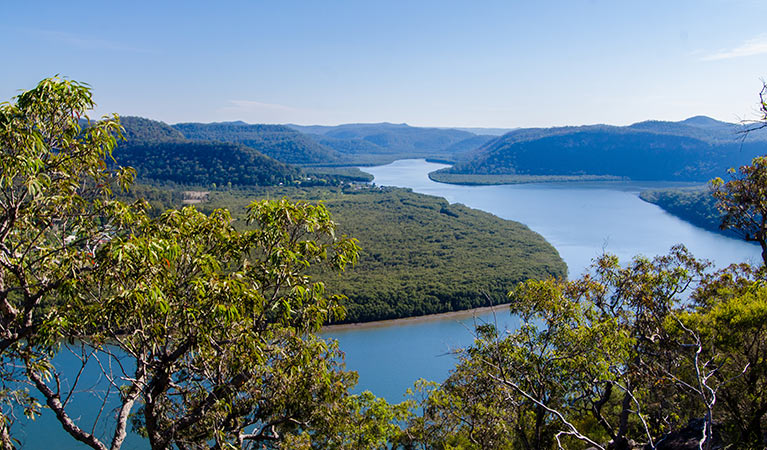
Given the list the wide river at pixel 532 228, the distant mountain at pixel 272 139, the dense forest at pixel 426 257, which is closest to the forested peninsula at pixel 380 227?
the dense forest at pixel 426 257

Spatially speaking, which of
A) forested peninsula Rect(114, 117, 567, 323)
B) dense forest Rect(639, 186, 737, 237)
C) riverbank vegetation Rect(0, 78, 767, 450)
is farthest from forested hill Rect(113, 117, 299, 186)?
riverbank vegetation Rect(0, 78, 767, 450)

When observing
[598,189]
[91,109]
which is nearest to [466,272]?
[91,109]

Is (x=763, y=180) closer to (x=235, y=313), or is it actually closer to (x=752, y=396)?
(x=752, y=396)

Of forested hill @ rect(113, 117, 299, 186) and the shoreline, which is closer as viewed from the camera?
the shoreline

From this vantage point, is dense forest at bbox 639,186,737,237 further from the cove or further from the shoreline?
the shoreline

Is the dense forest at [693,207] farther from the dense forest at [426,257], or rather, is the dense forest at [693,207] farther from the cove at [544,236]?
the dense forest at [426,257]

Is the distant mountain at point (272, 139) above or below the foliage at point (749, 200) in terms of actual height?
above

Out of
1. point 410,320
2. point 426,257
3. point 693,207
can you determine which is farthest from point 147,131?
point 693,207
